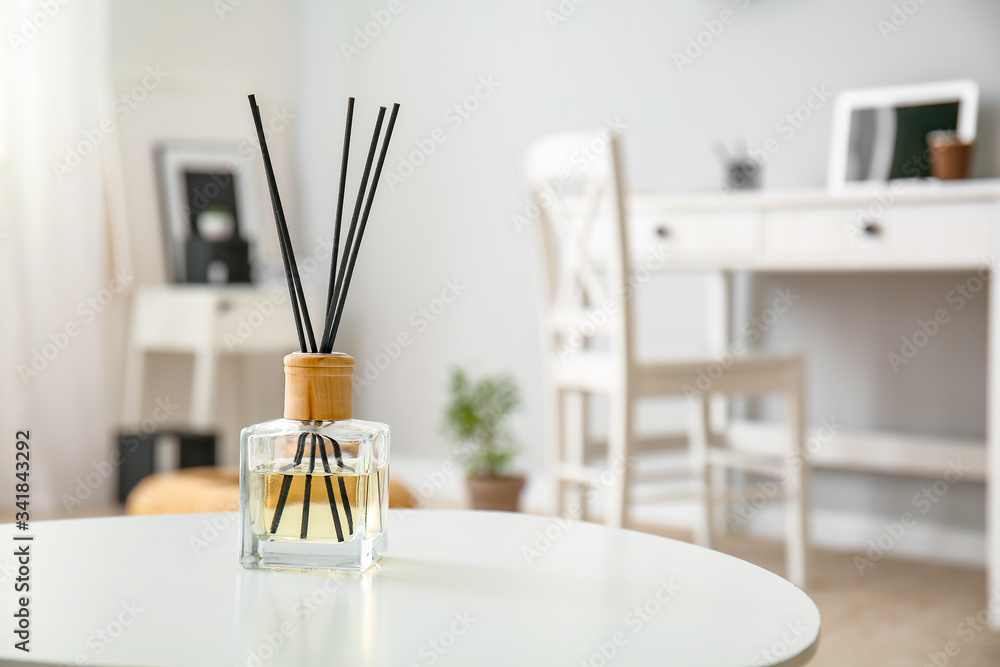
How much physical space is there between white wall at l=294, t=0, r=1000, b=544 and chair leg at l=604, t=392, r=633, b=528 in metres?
0.77

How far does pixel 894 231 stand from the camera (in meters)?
1.94

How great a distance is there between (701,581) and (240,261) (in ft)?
8.87

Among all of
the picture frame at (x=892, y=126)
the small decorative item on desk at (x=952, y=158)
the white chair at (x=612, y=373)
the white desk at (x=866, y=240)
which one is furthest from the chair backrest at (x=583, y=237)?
the small decorative item on desk at (x=952, y=158)

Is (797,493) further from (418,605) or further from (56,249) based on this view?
(56,249)

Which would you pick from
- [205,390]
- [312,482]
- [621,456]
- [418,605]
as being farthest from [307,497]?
[205,390]

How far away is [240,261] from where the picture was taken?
319cm

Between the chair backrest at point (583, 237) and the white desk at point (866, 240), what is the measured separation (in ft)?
0.56

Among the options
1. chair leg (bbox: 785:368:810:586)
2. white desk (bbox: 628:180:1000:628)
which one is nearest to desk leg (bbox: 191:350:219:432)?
white desk (bbox: 628:180:1000:628)

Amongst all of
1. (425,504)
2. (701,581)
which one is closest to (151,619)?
(701,581)

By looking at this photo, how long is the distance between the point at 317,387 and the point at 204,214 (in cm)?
267

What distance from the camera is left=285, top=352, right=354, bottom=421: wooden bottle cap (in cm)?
68

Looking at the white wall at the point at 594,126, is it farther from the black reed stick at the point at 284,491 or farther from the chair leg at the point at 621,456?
the black reed stick at the point at 284,491

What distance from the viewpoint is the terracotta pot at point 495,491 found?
2527 mm

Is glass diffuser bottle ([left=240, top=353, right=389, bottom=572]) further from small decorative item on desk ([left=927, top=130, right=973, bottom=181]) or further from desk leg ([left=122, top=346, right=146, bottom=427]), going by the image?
desk leg ([left=122, top=346, right=146, bottom=427])
